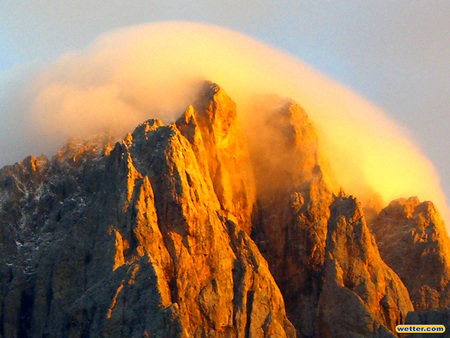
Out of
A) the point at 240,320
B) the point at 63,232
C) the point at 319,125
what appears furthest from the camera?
the point at 319,125

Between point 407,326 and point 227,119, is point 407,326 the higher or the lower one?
the lower one

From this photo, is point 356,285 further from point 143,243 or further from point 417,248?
point 143,243

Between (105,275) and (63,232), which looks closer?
(105,275)

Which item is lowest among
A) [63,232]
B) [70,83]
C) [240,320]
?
[240,320]

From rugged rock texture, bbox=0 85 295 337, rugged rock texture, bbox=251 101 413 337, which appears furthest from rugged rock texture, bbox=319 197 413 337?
rugged rock texture, bbox=0 85 295 337

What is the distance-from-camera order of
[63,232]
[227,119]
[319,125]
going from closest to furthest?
[63,232] → [227,119] → [319,125]

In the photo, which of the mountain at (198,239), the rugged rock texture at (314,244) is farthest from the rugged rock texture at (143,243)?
the rugged rock texture at (314,244)

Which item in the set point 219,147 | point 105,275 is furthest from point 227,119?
point 105,275

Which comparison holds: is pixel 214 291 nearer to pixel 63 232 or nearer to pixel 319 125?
pixel 63 232
